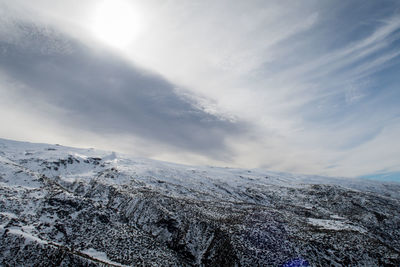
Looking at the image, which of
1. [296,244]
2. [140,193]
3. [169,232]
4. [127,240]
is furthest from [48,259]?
[296,244]

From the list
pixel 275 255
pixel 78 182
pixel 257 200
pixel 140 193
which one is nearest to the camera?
pixel 275 255

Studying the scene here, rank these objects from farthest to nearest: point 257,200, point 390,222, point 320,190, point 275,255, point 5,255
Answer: point 320,190 → point 257,200 → point 390,222 → point 275,255 → point 5,255

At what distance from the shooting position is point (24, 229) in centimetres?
2364

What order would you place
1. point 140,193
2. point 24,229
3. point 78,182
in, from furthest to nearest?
point 78,182 < point 140,193 < point 24,229

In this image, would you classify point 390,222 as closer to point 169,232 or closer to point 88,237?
point 169,232

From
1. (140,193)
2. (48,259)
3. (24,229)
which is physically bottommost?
(48,259)

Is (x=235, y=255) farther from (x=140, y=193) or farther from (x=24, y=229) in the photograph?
(x=24, y=229)

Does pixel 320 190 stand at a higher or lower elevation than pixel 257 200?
higher

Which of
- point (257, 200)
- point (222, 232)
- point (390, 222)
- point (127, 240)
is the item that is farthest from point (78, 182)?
point (390, 222)

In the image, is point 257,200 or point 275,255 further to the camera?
point 257,200

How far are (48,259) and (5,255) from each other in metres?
4.03

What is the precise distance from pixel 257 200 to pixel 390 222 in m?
32.5

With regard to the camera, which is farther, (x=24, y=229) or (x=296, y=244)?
(x=296, y=244)

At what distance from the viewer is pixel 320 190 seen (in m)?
73.8
